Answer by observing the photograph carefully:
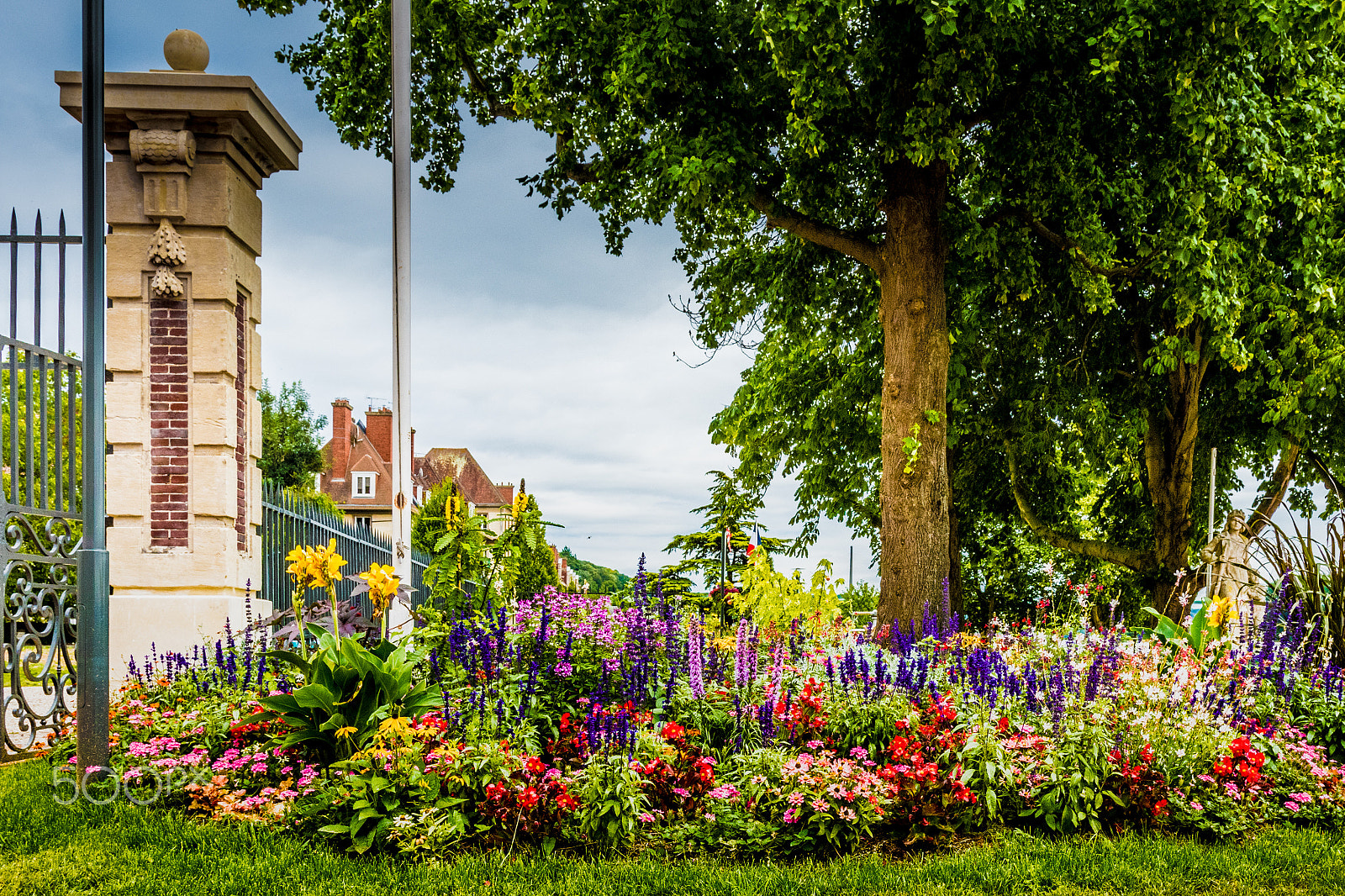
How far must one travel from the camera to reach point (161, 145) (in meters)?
7.86

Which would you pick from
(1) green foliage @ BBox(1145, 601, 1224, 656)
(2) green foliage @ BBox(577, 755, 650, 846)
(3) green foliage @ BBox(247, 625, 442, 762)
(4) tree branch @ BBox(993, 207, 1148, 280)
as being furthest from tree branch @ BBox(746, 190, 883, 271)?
(2) green foliage @ BBox(577, 755, 650, 846)

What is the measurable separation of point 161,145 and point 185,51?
0.95 meters

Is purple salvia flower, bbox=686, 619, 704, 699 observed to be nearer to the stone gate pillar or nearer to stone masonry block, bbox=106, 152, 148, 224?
the stone gate pillar

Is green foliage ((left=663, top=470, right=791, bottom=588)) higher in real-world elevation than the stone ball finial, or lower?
lower

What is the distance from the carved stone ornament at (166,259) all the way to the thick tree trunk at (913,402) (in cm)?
722

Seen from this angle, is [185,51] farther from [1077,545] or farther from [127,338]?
[1077,545]

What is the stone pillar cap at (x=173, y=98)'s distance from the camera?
775 cm

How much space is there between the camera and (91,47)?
16.0 feet

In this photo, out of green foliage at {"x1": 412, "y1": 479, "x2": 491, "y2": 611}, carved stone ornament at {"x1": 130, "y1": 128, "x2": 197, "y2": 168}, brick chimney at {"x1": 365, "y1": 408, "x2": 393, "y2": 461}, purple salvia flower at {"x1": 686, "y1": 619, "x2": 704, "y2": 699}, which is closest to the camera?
purple salvia flower at {"x1": 686, "y1": 619, "x2": 704, "y2": 699}

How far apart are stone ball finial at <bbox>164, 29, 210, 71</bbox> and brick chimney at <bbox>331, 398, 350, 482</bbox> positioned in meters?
29.5

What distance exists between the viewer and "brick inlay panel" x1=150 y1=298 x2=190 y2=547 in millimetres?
7969

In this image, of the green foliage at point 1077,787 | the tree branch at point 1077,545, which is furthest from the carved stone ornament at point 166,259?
the tree branch at point 1077,545

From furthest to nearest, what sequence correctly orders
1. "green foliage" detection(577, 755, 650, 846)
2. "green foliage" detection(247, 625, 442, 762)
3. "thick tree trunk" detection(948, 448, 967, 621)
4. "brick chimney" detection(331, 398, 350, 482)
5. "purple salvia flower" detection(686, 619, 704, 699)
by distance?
"brick chimney" detection(331, 398, 350, 482)
"thick tree trunk" detection(948, 448, 967, 621)
"purple salvia flower" detection(686, 619, 704, 699)
"green foliage" detection(247, 625, 442, 762)
"green foliage" detection(577, 755, 650, 846)

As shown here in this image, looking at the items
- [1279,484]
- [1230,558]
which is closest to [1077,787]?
[1230,558]
